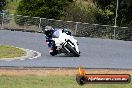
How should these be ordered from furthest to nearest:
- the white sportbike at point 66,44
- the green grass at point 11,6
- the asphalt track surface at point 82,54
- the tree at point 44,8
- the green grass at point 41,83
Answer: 1. the green grass at point 11,6
2. the tree at point 44,8
3. the white sportbike at point 66,44
4. the asphalt track surface at point 82,54
5. the green grass at point 41,83

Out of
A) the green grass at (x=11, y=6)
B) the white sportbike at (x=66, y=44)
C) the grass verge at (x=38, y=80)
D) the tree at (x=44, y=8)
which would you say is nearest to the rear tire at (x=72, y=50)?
the white sportbike at (x=66, y=44)

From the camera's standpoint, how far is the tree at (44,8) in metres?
33.8

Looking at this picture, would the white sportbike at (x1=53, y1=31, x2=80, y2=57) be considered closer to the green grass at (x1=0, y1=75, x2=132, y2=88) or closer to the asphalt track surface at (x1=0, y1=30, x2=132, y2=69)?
the asphalt track surface at (x1=0, y1=30, x2=132, y2=69)

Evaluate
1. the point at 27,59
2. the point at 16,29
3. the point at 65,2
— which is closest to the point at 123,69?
the point at 27,59

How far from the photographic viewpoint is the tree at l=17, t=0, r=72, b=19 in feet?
111

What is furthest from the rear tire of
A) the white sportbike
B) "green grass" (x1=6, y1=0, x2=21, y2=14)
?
"green grass" (x1=6, y1=0, x2=21, y2=14)

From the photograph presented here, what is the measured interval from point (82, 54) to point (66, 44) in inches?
72.7

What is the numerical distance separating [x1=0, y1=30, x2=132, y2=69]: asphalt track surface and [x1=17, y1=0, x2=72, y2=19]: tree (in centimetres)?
389

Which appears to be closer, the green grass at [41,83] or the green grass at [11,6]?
the green grass at [41,83]

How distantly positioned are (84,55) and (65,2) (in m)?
15.1

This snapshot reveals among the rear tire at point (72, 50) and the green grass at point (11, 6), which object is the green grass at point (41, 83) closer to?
the rear tire at point (72, 50)

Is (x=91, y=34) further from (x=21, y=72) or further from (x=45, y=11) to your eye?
(x=21, y=72)

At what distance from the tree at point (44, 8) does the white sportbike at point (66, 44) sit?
14856 mm

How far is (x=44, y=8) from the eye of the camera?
111ft
